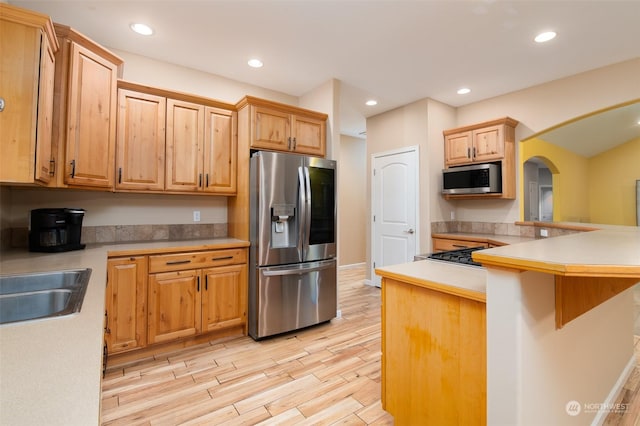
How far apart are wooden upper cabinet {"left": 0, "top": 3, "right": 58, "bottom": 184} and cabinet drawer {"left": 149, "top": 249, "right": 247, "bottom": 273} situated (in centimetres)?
103

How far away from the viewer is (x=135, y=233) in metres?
2.89

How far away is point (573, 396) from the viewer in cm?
147

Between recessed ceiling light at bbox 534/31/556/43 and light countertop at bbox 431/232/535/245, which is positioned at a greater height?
recessed ceiling light at bbox 534/31/556/43

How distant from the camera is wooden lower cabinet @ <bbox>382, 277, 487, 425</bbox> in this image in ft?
4.20

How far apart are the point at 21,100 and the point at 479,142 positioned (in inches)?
174

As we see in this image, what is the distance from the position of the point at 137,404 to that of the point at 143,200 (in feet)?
5.99

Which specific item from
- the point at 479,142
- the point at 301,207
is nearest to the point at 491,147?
the point at 479,142

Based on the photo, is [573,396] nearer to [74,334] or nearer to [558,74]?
[74,334]

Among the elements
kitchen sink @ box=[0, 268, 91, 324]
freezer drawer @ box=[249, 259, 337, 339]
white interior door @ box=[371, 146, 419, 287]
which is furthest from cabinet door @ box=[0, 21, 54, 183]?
white interior door @ box=[371, 146, 419, 287]

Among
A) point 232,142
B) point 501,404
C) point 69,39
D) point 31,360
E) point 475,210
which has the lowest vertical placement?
point 501,404

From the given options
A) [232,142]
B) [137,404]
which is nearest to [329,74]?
[232,142]

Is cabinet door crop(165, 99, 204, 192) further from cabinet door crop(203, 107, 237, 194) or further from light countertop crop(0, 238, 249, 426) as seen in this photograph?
light countertop crop(0, 238, 249, 426)

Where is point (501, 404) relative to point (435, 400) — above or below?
above

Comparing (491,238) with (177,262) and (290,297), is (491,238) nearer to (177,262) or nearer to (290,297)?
(290,297)
